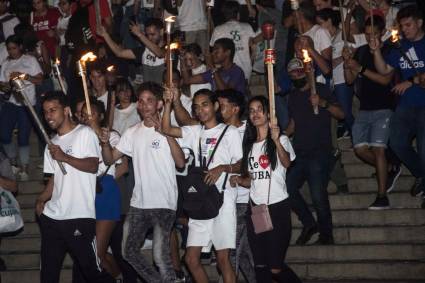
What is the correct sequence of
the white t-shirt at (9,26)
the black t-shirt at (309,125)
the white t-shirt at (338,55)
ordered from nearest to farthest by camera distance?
the black t-shirt at (309,125) < the white t-shirt at (338,55) < the white t-shirt at (9,26)

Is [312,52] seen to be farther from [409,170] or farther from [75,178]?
[75,178]

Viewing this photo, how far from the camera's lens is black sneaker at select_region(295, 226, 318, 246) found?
1238 cm

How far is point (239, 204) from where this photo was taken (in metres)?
11.0

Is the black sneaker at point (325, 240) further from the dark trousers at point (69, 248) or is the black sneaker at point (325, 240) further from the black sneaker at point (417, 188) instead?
the dark trousers at point (69, 248)

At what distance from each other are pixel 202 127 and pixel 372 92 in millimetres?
2706

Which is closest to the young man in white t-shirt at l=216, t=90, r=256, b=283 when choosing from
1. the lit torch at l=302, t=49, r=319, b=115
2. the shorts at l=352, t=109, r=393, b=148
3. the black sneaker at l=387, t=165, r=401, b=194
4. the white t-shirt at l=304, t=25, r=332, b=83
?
the lit torch at l=302, t=49, r=319, b=115

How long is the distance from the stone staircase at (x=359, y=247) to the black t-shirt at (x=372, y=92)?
1.10 m

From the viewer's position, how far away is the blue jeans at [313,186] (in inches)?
477

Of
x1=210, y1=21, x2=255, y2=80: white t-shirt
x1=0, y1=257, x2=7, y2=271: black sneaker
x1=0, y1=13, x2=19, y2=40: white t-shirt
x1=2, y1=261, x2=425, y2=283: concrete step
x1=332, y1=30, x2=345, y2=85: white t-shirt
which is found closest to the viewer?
x1=2, y1=261, x2=425, y2=283: concrete step

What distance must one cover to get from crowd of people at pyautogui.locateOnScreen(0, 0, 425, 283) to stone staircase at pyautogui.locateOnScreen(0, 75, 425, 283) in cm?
21

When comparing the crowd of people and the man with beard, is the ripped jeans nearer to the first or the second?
the crowd of people

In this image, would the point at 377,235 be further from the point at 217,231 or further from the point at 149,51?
A: the point at 149,51

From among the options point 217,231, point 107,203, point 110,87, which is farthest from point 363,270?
point 110,87

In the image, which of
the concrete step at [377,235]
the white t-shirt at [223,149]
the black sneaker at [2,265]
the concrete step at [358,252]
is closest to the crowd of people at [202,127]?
the white t-shirt at [223,149]
